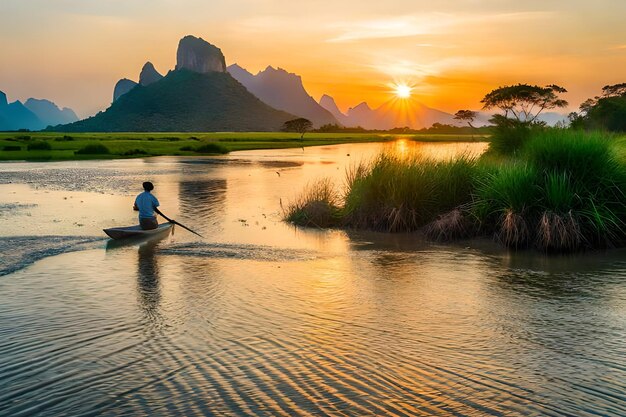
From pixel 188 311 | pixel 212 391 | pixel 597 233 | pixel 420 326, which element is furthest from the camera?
pixel 597 233

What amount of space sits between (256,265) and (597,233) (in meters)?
10.5

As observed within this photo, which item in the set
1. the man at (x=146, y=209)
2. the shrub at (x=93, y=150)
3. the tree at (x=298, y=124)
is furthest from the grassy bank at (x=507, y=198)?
the tree at (x=298, y=124)

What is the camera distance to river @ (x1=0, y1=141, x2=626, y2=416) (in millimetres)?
7195

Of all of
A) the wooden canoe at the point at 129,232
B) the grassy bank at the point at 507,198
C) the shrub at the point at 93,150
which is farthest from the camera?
the shrub at the point at 93,150

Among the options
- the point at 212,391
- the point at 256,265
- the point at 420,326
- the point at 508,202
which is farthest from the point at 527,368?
the point at 508,202

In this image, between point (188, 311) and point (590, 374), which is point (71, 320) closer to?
point (188, 311)

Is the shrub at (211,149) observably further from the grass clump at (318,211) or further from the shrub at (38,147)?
the grass clump at (318,211)

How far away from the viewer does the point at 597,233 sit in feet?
58.4

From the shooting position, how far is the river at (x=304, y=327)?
23.6 ft

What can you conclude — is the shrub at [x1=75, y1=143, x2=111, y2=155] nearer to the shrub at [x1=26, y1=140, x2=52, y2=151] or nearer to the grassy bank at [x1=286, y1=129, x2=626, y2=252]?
the shrub at [x1=26, y1=140, x2=52, y2=151]

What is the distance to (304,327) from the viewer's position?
390 inches

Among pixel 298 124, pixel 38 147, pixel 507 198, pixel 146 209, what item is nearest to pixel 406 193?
pixel 507 198

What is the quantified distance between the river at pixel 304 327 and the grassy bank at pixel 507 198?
104cm

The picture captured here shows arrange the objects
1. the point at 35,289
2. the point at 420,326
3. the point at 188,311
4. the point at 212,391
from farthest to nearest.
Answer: the point at 35,289 → the point at 188,311 → the point at 420,326 → the point at 212,391
